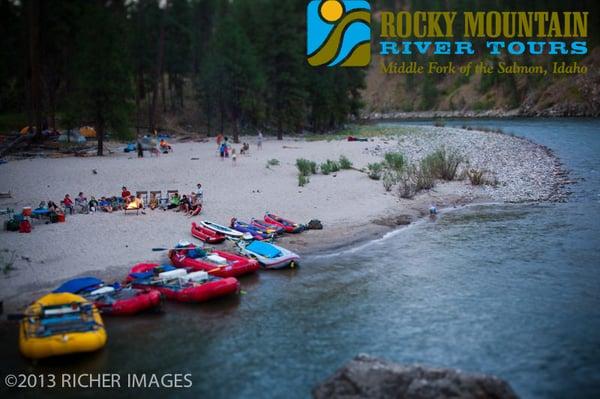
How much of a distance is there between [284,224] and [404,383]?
1364 centimetres

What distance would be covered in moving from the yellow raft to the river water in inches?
15.5

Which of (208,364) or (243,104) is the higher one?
(243,104)

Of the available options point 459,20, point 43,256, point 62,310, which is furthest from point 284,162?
point 459,20

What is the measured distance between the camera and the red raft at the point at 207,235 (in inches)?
826

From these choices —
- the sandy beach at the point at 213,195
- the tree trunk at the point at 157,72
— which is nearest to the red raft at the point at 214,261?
the sandy beach at the point at 213,195

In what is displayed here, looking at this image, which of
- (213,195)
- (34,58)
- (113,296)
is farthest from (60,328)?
(34,58)

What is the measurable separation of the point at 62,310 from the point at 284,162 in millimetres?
25429

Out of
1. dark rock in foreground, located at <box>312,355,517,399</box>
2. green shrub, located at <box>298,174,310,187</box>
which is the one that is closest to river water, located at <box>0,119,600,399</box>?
dark rock in foreground, located at <box>312,355,517,399</box>

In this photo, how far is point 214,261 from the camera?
60.3ft

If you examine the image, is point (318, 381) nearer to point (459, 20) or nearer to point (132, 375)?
point (132, 375)

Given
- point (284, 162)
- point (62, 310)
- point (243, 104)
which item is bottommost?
point (62, 310)

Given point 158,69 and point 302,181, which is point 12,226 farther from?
point 158,69

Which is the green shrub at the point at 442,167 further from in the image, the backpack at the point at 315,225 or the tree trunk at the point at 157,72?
the tree trunk at the point at 157,72

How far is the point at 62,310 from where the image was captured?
44.5ft
